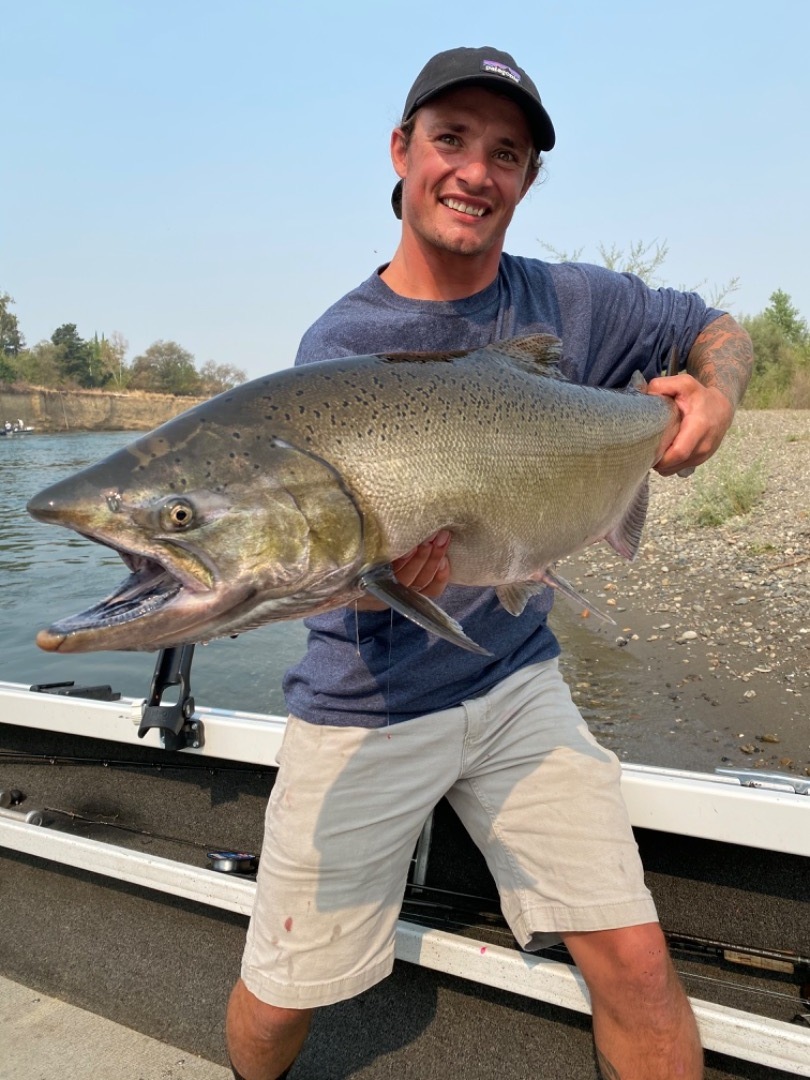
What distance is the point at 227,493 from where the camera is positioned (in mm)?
1726

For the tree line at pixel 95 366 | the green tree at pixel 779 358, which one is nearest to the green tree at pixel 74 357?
the tree line at pixel 95 366

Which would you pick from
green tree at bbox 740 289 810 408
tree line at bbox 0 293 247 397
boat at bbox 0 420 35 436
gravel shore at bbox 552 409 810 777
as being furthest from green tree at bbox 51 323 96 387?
gravel shore at bbox 552 409 810 777

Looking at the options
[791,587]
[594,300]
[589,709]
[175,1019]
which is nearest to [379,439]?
[594,300]

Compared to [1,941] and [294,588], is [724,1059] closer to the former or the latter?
[294,588]

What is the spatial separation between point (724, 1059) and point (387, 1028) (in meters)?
1.18

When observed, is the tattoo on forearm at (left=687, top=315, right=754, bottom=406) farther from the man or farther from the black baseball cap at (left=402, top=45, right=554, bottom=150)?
the black baseball cap at (left=402, top=45, right=554, bottom=150)

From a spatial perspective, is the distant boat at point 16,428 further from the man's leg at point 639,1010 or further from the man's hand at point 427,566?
the man's leg at point 639,1010

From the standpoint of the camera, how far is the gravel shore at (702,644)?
6.72 metres

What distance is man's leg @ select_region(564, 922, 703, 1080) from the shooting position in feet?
7.57

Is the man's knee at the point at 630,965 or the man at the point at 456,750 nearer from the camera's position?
the man's knee at the point at 630,965

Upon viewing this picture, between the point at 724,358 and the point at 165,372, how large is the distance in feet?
352

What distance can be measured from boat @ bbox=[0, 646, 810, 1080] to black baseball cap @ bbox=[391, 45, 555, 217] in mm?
2381

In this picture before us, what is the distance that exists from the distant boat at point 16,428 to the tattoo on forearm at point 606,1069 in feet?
239

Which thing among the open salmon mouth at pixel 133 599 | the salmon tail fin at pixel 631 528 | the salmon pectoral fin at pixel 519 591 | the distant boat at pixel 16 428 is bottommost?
the distant boat at pixel 16 428
